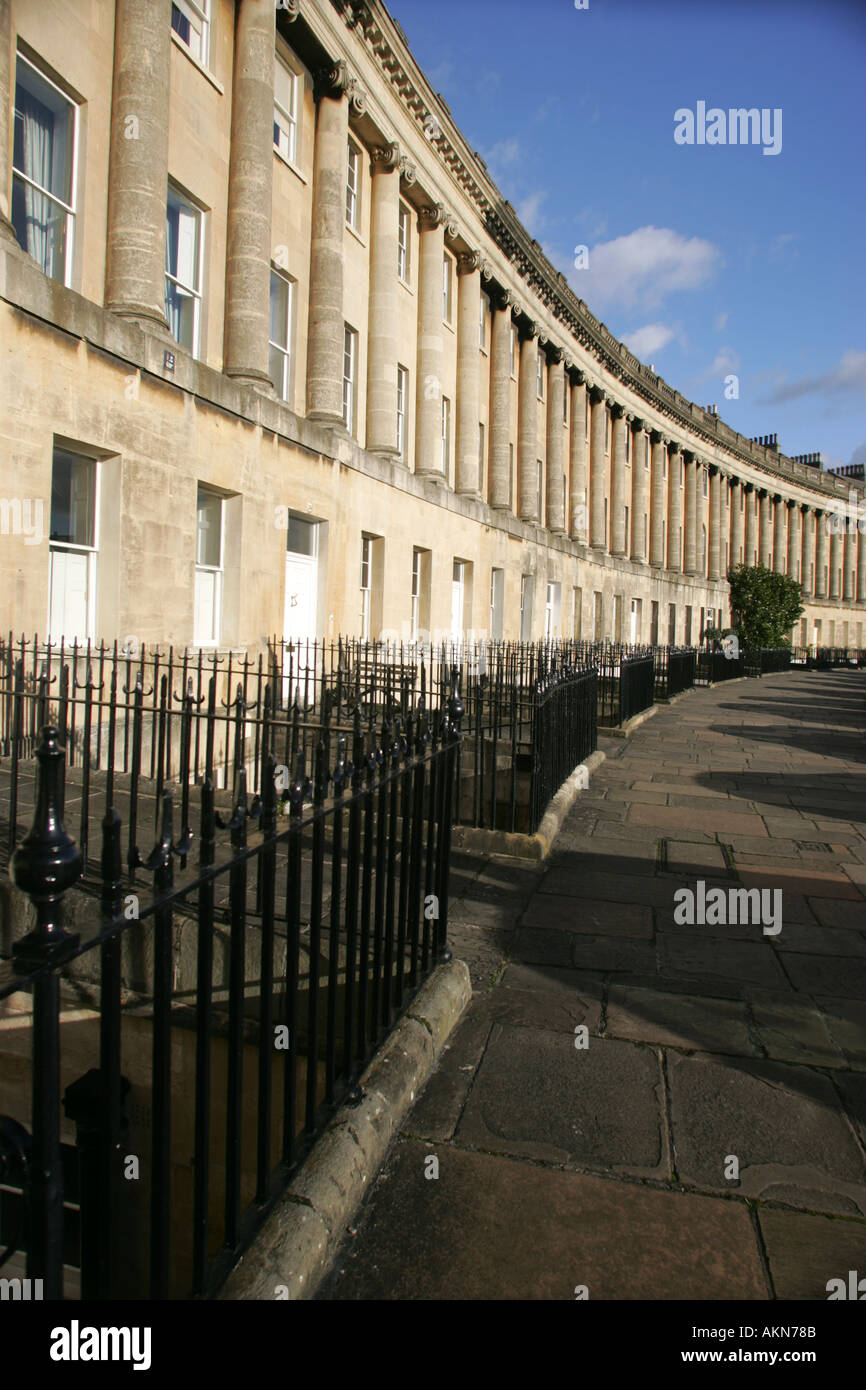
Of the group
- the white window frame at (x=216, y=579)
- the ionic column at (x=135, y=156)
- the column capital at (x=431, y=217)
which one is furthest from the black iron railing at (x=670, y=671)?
the ionic column at (x=135, y=156)

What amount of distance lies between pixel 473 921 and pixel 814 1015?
75.2 inches

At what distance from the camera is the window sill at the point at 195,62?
11.0 m

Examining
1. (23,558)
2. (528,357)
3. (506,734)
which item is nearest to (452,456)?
(528,357)

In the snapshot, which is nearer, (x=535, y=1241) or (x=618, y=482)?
(x=535, y=1241)

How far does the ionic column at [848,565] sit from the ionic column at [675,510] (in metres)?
30.0

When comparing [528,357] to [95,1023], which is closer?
[95,1023]

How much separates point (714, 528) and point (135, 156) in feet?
150

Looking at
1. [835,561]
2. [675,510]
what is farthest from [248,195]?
[835,561]

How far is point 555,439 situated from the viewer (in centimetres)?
3077

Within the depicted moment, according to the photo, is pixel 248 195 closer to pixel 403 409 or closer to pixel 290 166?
pixel 290 166

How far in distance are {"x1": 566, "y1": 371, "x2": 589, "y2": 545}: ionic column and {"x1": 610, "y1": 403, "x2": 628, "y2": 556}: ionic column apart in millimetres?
4901

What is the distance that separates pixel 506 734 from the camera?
36.0 ft
